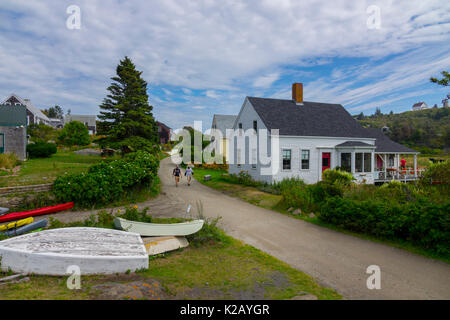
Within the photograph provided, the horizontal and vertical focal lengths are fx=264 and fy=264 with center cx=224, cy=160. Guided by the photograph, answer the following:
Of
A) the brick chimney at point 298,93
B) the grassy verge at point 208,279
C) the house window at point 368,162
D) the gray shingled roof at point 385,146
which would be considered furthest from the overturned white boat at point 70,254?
the gray shingled roof at point 385,146

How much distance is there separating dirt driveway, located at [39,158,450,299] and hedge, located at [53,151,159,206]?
1.04 metres

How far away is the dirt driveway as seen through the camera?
208 inches

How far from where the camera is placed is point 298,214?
1213cm

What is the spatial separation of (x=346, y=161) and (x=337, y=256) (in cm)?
1722

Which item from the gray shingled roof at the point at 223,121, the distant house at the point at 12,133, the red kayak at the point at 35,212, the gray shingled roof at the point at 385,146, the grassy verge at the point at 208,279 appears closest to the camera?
the grassy verge at the point at 208,279

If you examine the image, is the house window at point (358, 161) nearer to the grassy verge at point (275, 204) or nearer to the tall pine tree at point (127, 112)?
the grassy verge at point (275, 204)

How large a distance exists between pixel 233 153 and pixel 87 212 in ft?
53.7

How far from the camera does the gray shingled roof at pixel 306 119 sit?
21.5 meters

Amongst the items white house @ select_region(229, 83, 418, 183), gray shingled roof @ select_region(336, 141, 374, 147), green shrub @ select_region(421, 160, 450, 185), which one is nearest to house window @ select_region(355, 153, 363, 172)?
white house @ select_region(229, 83, 418, 183)

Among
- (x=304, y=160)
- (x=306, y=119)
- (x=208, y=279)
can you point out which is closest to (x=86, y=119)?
(x=306, y=119)

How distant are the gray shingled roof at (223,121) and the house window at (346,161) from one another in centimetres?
2567

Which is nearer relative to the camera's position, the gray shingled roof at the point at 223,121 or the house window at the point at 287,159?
the house window at the point at 287,159
